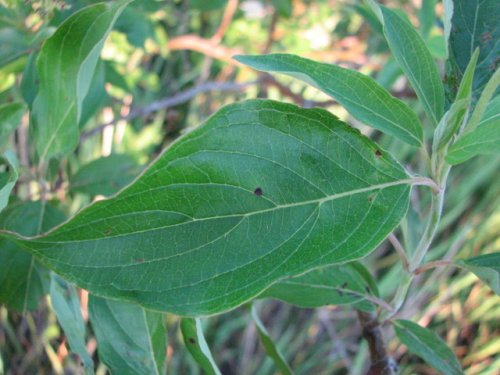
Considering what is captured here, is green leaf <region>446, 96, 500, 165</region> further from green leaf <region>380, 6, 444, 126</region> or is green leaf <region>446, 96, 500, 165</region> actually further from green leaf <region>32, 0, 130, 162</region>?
green leaf <region>32, 0, 130, 162</region>

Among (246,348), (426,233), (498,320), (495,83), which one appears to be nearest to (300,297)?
(426,233)

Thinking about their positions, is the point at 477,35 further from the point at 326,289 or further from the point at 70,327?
the point at 70,327

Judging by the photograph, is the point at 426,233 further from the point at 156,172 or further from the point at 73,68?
the point at 73,68

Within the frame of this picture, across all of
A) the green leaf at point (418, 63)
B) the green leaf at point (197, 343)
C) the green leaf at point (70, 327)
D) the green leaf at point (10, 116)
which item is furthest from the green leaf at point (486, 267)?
the green leaf at point (10, 116)

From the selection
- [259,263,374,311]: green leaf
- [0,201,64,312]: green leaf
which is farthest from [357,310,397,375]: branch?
[0,201,64,312]: green leaf

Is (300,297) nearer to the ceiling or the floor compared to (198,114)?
nearer to the ceiling

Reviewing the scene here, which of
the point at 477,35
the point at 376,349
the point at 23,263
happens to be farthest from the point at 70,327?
the point at 477,35

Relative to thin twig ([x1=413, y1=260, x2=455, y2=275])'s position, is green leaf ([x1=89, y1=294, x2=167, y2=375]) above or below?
below
